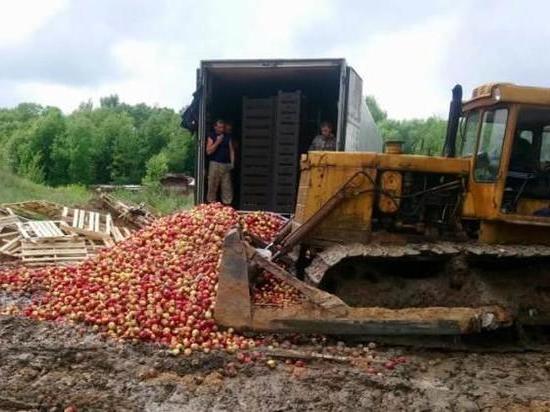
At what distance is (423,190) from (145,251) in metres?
3.31

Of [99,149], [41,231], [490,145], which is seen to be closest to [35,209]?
[41,231]

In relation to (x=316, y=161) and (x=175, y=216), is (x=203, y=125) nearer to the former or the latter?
(x=175, y=216)

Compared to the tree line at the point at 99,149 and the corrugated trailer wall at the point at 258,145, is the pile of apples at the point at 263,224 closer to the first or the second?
the corrugated trailer wall at the point at 258,145

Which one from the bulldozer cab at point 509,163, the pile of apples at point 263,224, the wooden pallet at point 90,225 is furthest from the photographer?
the wooden pallet at point 90,225

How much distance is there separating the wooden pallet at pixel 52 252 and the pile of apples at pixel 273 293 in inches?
187

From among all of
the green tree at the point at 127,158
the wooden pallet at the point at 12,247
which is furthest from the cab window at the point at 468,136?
the green tree at the point at 127,158

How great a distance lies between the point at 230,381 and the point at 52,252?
6.38 metres

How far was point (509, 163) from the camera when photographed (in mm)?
6320

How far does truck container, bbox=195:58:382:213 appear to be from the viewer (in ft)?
31.7

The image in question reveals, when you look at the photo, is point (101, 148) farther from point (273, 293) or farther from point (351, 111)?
point (273, 293)

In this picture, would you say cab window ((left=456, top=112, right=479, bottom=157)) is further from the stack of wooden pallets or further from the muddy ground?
the stack of wooden pallets

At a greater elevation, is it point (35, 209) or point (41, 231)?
point (41, 231)

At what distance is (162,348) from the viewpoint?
545 cm

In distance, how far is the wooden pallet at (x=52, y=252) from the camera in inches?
397
